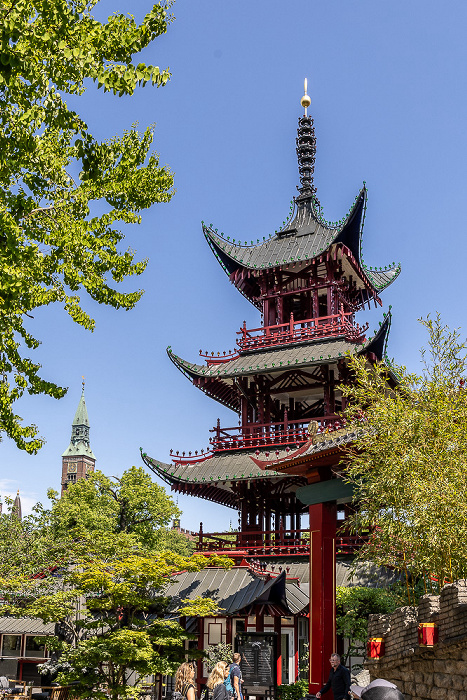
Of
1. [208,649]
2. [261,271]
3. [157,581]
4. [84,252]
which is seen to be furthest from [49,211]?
[261,271]

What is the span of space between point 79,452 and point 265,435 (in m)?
119

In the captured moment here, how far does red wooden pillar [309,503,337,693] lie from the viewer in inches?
512

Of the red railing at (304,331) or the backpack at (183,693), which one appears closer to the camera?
the backpack at (183,693)

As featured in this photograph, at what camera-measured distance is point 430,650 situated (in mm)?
9016

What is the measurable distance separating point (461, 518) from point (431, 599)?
1.19 m

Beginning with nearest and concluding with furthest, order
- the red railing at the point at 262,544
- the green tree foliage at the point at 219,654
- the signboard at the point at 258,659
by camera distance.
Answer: the signboard at the point at 258,659
the green tree foliage at the point at 219,654
the red railing at the point at 262,544

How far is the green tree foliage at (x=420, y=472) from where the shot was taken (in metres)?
9.85

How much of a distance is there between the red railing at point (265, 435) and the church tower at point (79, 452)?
114923 millimetres

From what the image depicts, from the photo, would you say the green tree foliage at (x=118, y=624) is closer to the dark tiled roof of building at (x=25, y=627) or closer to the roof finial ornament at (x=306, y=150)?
the dark tiled roof of building at (x=25, y=627)

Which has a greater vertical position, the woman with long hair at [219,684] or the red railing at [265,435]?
the red railing at [265,435]

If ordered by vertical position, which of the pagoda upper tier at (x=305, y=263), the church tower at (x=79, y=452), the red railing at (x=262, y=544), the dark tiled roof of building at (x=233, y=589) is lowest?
the dark tiled roof of building at (x=233, y=589)

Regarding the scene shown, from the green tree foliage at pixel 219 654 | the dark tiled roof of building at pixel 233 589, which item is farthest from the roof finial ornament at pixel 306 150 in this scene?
the green tree foliage at pixel 219 654

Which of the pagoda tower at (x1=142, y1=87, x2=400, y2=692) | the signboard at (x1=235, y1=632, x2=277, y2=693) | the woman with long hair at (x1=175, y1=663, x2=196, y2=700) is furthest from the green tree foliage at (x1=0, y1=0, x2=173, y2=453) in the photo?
the pagoda tower at (x1=142, y1=87, x2=400, y2=692)

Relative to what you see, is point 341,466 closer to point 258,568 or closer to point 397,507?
point 397,507
